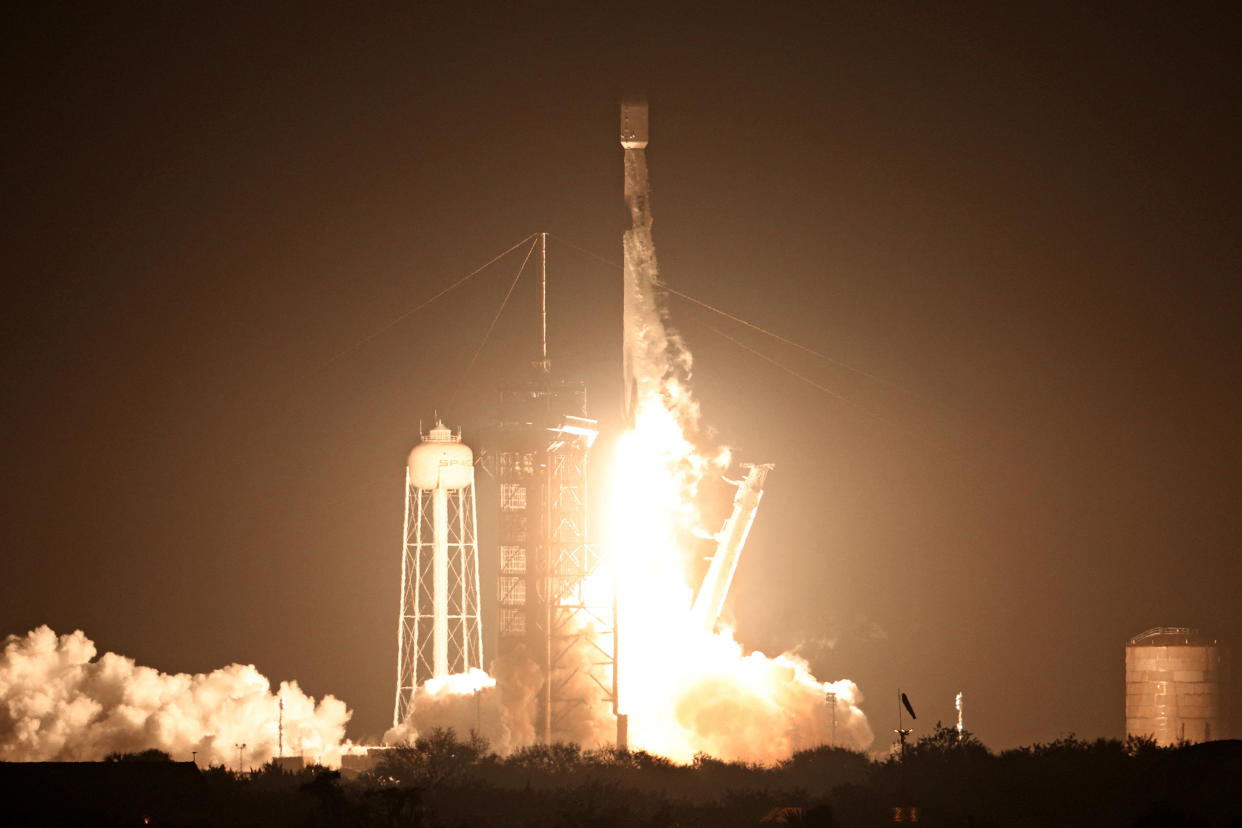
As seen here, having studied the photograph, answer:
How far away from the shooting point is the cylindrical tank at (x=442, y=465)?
86.7 metres

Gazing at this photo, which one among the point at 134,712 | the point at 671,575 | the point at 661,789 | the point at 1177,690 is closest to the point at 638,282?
the point at 671,575

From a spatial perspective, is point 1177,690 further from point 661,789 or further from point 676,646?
point 661,789

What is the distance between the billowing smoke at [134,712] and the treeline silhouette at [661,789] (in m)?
7.41

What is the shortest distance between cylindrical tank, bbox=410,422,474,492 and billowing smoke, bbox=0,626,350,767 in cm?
1051

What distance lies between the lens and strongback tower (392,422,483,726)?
3418 inches

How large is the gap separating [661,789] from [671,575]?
42.9 feet

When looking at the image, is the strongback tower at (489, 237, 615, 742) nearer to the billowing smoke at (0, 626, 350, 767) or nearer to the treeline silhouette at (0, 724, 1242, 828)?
the treeline silhouette at (0, 724, 1242, 828)

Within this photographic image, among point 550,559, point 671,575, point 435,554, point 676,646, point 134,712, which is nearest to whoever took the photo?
point 550,559

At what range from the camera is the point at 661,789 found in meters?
70.2

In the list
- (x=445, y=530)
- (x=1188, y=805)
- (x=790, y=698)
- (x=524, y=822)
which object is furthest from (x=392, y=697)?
(x=1188, y=805)

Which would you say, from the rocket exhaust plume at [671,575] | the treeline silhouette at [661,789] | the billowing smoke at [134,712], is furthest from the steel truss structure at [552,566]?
the billowing smoke at [134,712]

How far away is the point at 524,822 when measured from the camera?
63469 mm

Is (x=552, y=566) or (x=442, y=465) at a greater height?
(x=442, y=465)

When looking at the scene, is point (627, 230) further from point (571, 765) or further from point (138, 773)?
point (138, 773)
